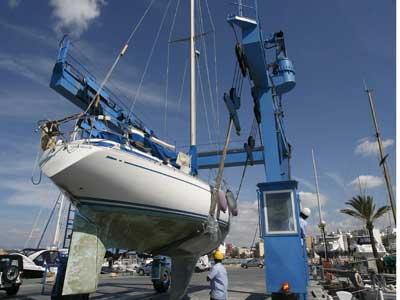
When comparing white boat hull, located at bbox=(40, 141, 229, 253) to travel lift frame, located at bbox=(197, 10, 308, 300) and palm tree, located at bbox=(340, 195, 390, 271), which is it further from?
palm tree, located at bbox=(340, 195, 390, 271)

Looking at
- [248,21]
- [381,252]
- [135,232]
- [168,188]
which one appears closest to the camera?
[168,188]

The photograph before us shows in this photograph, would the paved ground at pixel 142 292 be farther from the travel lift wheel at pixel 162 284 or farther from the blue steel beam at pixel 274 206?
the blue steel beam at pixel 274 206

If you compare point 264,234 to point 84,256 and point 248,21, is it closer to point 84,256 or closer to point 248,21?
point 84,256

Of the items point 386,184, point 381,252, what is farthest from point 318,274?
point 381,252

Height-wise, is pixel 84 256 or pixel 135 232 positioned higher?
pixel 135 232

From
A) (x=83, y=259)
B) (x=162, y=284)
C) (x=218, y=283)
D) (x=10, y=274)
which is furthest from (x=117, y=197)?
(x=10, y=274)

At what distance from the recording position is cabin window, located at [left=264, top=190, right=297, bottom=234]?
299 inches

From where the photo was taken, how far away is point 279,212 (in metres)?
7.73

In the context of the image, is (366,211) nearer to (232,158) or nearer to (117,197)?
(232,158)

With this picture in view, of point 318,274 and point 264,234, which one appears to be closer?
point 264,234

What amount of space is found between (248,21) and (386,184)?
12.0 meters

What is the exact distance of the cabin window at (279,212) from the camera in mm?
7586

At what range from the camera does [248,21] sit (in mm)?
8570

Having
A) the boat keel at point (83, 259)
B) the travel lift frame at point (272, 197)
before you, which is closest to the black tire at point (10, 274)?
the boat keel at point (83, 259)
